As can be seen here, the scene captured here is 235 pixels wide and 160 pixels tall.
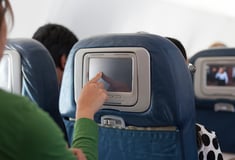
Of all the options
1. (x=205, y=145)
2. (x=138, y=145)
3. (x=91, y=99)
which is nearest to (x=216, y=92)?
(x=205, y=145)

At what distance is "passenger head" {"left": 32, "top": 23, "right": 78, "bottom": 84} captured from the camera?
2.09m

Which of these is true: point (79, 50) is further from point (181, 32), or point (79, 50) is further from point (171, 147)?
point (181, 32)

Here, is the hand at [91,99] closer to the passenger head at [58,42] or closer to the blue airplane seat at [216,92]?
the passenger head at [58,42]

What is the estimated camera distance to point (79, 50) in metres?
1.27

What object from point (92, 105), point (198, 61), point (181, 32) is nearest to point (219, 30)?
point (181, 32)

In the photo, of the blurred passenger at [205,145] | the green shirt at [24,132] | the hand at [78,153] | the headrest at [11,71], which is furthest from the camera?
the headrest at [11,71]

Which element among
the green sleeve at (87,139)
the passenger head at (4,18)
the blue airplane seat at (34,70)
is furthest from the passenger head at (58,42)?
the passenger head at (4,18)

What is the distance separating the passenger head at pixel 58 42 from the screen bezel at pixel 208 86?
2.27 feet

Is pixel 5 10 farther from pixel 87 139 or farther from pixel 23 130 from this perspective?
pixel 87 139

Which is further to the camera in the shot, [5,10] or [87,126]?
[87,126]

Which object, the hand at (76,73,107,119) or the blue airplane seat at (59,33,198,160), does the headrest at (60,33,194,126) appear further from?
the hand at (76,73,107,119)

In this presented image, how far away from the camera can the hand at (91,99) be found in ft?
3.10

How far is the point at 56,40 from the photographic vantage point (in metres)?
2.12

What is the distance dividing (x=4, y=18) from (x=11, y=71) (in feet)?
2.52
